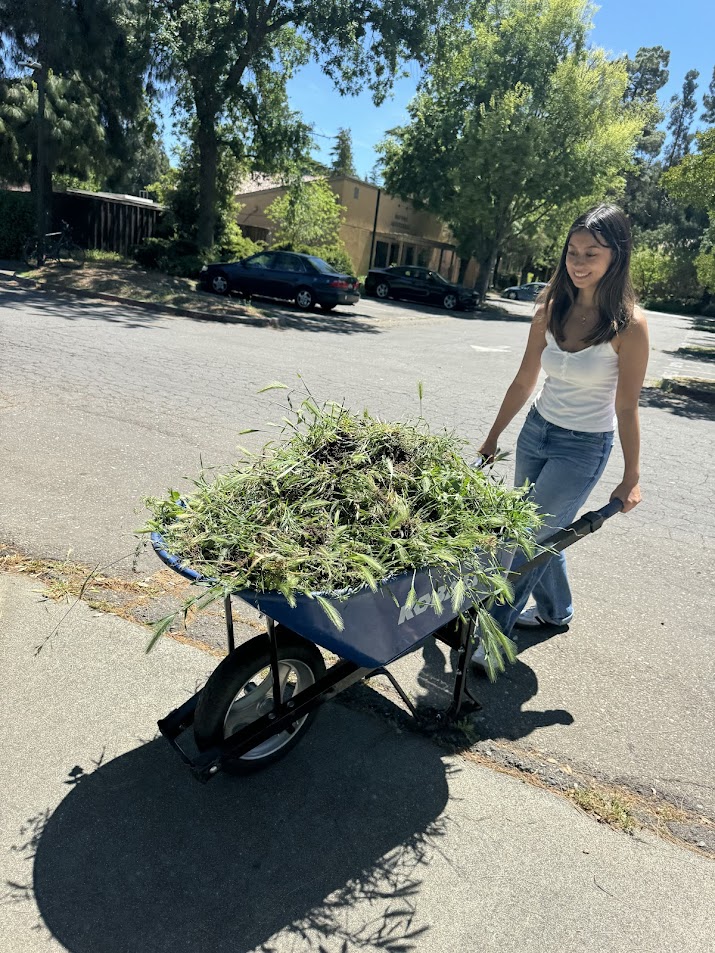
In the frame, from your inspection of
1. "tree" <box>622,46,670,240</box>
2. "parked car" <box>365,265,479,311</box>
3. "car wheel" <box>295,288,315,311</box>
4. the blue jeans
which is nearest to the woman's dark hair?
the blue jeans

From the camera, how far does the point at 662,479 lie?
652 cm

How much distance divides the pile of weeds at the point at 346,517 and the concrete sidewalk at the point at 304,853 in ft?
2.37

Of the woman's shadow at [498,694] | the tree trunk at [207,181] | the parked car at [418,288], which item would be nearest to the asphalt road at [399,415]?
the woman's shadow at [498,694]

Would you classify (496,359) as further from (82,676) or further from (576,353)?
(82,676)

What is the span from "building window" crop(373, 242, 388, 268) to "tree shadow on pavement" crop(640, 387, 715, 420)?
95.4 ft

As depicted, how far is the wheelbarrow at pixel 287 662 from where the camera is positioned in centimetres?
201

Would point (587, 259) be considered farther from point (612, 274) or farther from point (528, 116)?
point (528, 116)

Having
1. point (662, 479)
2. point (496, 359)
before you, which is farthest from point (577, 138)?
point (662, 479)

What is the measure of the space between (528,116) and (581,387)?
27.1m

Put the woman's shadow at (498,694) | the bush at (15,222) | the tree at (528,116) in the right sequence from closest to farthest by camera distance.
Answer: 1. the woman's shadow at (498,694)
2. the bush at (15,222)
3. the tree at (528,116)

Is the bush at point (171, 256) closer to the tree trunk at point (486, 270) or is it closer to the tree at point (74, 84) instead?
the tree at point (74, 84)

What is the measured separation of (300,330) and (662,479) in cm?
954

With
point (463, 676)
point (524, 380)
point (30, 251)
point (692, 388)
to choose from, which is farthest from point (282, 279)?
point (463, 676)

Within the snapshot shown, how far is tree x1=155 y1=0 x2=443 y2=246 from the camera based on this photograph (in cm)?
1608
